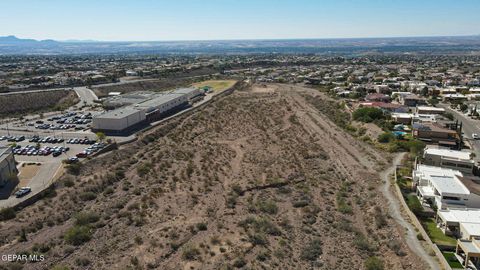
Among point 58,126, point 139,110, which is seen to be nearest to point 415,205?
point 139,110

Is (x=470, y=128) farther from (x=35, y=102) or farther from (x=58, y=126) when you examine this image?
(x=35, y=102)

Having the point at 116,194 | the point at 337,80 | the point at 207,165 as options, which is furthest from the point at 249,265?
the point at 337,80

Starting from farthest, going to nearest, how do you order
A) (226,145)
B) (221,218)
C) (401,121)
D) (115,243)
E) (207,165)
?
(401,121) → (226,145) → (207,165) → (221,218) → (115,243)

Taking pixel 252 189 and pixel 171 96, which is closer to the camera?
pixel 252 189

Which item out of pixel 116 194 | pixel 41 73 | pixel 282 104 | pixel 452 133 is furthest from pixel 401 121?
pixel 41 73

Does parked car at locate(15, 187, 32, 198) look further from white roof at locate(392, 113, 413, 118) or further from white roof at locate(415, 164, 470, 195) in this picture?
white roof at locate(392, 113, 413, 118)

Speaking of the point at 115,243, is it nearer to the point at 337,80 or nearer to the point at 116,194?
the point at 116,194

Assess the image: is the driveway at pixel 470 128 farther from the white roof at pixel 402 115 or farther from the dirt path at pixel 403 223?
the dirt path at pixel 403 223

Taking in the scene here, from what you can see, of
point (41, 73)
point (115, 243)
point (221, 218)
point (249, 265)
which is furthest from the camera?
point (41, 73)
